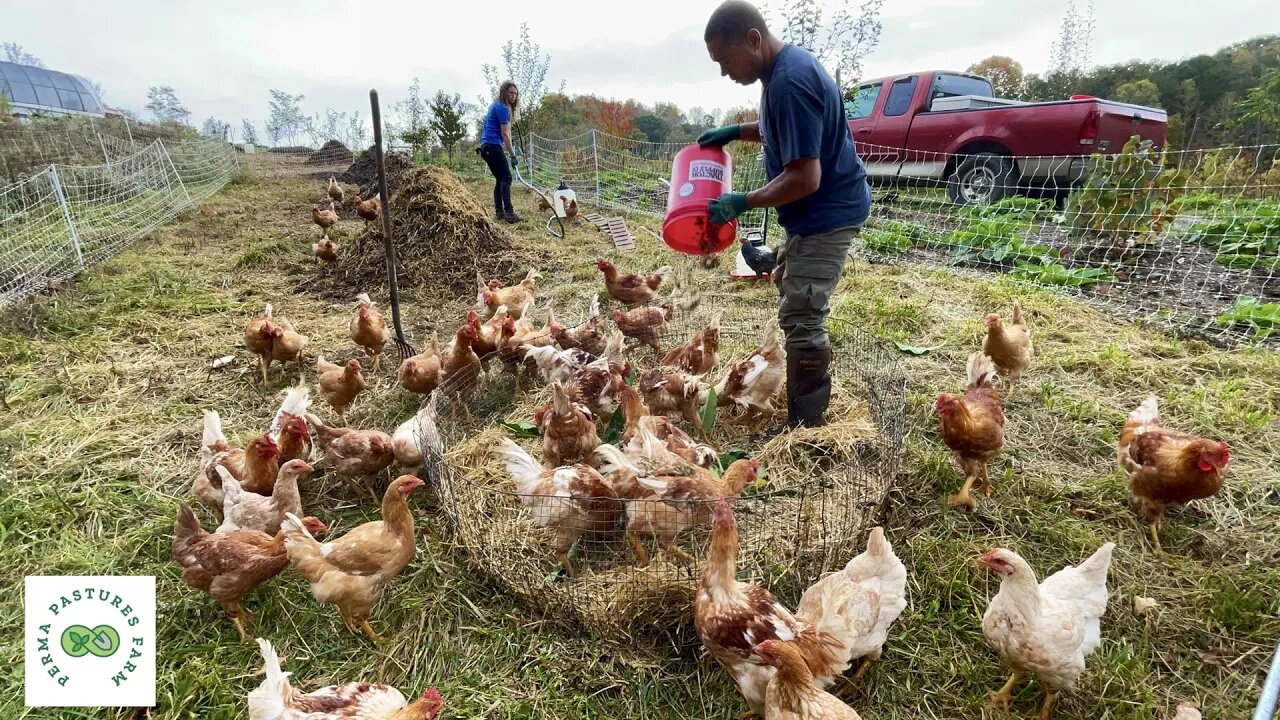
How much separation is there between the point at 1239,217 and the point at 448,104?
1743cm

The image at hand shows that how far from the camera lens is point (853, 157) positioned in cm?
296

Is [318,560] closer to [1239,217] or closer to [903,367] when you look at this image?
[903,367]

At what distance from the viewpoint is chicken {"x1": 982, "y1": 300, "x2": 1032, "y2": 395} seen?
3.79 meters

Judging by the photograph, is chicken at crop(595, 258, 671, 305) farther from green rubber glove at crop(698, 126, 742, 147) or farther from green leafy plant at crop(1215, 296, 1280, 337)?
green leafy plant at crop(1215, 296, 1280, 337)

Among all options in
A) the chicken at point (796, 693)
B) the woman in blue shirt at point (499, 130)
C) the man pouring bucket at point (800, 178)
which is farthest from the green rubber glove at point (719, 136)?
the woman in blue shirt at point (499, 130)

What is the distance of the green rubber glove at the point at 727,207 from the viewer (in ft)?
9.42

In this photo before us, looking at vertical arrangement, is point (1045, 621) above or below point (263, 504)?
above

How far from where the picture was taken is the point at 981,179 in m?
8.77

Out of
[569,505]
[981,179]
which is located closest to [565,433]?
[569,505]

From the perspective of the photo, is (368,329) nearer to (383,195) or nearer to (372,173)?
(383,195)

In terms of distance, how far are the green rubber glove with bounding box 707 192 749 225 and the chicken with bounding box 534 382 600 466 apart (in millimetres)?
1234

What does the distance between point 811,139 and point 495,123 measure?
7.76 meters

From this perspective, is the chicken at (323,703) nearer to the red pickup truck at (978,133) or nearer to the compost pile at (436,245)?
the compost pile at (436,245)

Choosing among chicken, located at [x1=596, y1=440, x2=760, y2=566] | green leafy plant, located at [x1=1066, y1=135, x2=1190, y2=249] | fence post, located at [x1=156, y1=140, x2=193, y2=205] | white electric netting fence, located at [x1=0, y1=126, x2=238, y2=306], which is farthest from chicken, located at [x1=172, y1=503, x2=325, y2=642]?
fence post, located at [x1=156, y1=140, x2=193, y2=205]
